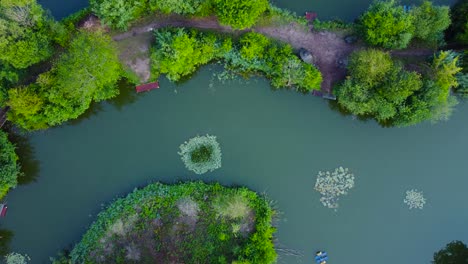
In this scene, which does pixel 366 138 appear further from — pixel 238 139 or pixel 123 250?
pixel 123 250

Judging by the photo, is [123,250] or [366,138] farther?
[366,138]

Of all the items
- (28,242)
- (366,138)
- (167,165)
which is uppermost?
(366,138)

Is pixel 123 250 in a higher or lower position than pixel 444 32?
lower

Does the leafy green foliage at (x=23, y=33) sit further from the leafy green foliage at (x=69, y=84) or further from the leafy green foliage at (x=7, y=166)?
the leafy green foliage at (x=7, y=166)

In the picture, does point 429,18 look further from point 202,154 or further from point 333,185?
point 202,154

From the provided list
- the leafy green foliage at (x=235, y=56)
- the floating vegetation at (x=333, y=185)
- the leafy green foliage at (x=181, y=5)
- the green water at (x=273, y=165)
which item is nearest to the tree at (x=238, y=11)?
the leafy green foliage at (x=181, y=5)

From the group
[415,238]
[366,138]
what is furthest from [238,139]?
[415,238]
